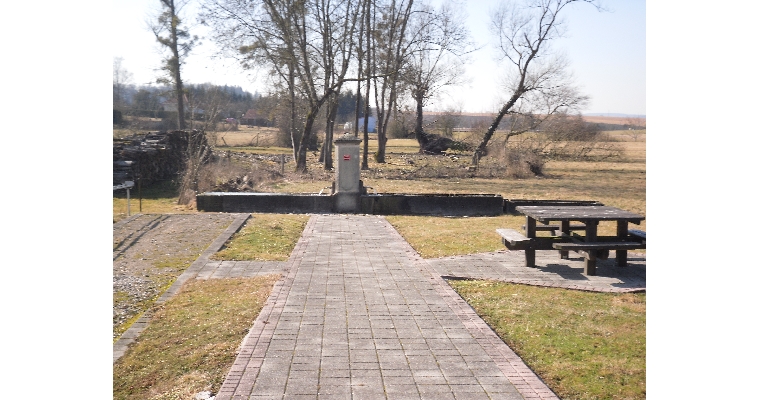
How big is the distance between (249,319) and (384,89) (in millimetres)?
26481

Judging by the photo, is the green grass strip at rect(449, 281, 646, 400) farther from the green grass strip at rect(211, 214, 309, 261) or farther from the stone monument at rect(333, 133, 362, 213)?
the stone monument at rect(333, 133, 362, 213)

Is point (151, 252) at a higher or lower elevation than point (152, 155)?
lower

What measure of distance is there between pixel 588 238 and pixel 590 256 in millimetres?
295

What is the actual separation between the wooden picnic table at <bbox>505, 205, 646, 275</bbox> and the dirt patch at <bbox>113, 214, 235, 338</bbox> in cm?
438

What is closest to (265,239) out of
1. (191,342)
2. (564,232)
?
(564,232)

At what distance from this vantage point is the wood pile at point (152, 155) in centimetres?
1958

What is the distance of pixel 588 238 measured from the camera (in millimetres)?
8211

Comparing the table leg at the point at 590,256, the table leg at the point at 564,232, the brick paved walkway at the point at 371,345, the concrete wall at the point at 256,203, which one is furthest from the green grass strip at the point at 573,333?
the concrete wall at the point at 256,203

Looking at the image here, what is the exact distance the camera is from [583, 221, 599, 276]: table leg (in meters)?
8.00

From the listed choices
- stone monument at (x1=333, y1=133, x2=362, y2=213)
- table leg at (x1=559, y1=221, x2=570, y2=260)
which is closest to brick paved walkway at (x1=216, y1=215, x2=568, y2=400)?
table leg at (x1=559, y1=221, x2=570, y2=260)

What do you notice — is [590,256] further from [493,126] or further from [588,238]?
[493,126]
